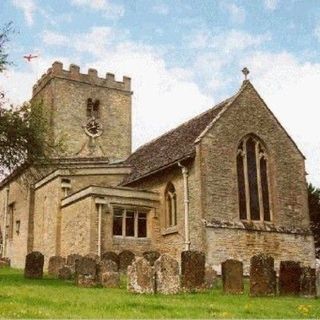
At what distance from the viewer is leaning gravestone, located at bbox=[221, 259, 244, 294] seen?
15.0m

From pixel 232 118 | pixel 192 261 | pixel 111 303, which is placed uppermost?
pixel 232 118

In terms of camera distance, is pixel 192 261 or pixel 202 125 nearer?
pixel 192 261

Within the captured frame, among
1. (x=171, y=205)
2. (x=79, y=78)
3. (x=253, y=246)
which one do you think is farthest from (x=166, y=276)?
(x=79, y=78)

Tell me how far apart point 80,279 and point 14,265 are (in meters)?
17.8

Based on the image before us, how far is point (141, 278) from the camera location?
1398 centimetres

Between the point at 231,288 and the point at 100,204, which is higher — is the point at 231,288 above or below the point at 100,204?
below

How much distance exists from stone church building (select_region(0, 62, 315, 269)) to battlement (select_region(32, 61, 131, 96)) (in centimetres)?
1270

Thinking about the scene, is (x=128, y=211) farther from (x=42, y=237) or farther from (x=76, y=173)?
(x=42, y=237)

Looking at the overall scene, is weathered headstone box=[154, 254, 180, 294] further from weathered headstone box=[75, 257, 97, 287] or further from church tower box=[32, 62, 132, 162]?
church tower box=[32, 62, 132, 162]

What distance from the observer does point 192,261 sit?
15500mm

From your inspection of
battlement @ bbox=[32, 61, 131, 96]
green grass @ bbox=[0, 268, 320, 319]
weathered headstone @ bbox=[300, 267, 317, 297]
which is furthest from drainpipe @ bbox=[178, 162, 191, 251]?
battlement @ bbox=[32, 61, 131, 96]

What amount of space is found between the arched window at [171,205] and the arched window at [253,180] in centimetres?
306

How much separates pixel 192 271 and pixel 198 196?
7563 mm

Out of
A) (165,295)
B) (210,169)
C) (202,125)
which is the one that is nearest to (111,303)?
(165,295)
